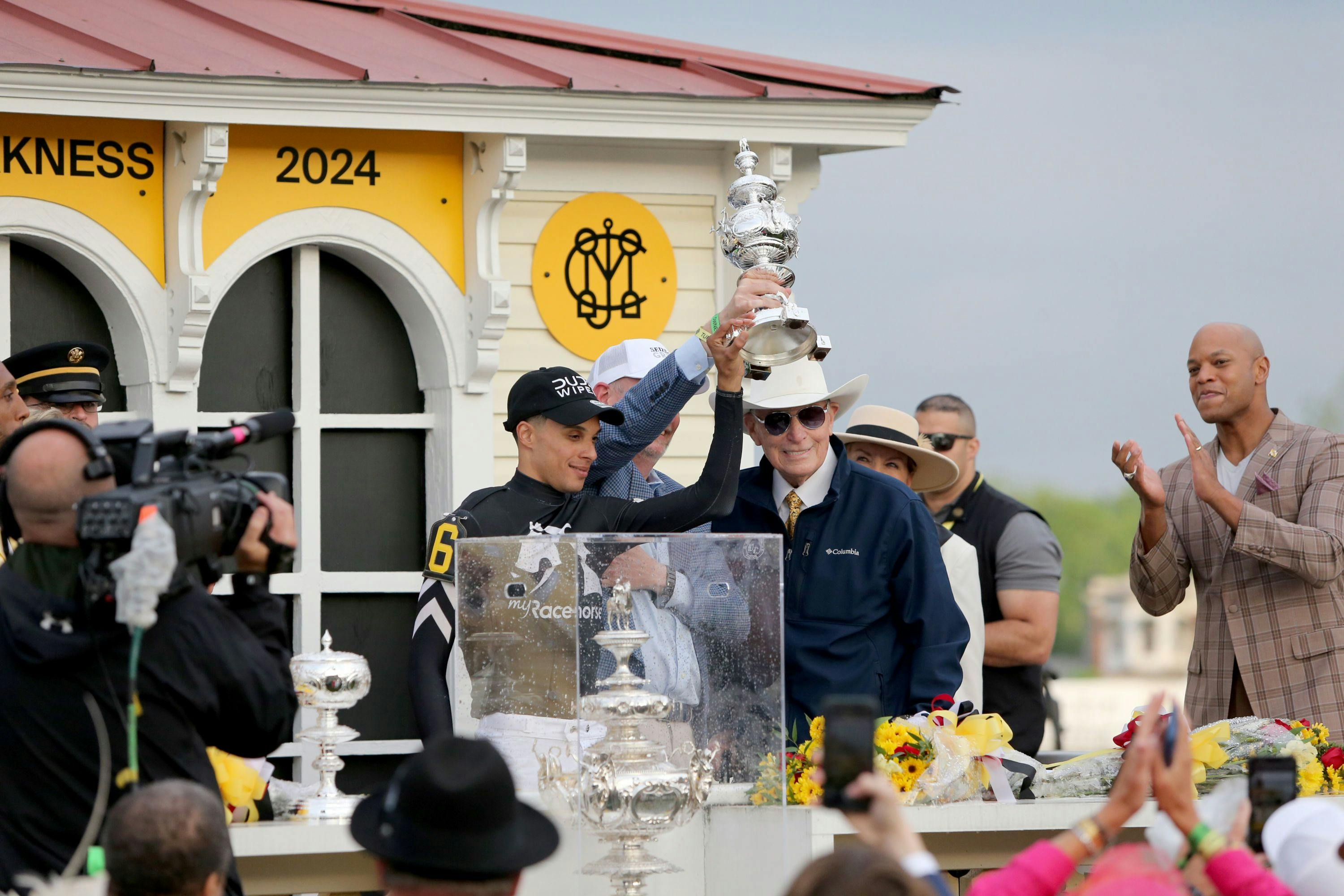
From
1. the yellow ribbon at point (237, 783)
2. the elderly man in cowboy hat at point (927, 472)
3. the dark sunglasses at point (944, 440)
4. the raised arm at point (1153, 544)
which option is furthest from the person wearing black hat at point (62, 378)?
the dark sunglasses at point (944, 440)

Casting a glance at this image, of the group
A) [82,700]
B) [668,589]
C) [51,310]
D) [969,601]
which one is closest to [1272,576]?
[969,601]

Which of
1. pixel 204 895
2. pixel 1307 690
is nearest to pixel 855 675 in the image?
pixel 1307 690

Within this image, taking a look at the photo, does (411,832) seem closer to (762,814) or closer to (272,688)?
(272,688)

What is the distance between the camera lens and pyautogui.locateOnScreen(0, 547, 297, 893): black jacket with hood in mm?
3135

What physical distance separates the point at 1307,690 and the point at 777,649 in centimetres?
226

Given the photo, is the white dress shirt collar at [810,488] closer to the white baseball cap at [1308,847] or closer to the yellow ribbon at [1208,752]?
the yellow ribbon at [1208,752]

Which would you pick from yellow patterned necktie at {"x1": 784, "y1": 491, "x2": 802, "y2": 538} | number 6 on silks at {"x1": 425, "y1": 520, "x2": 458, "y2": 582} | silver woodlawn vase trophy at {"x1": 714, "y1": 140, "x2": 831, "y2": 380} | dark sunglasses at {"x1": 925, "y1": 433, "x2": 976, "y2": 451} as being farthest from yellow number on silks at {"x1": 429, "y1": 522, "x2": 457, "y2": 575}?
dark sunglasses at {"x1": 925, "y1": 433, "x2": 976, "y2": 451}

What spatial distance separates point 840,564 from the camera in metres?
5.00

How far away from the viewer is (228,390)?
689 centimetres

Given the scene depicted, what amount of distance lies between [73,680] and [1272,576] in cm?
397

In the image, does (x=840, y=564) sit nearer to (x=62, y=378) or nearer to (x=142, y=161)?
(x=62, y=378)

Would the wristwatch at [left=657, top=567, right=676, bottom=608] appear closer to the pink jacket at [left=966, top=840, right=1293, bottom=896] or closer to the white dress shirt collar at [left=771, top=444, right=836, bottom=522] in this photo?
the white dress shirt collar at [left=771, top=444, right=836, bottom=522]

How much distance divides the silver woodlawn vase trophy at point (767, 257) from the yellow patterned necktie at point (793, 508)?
1.36 feet

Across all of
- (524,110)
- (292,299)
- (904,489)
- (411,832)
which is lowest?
(411,832)
